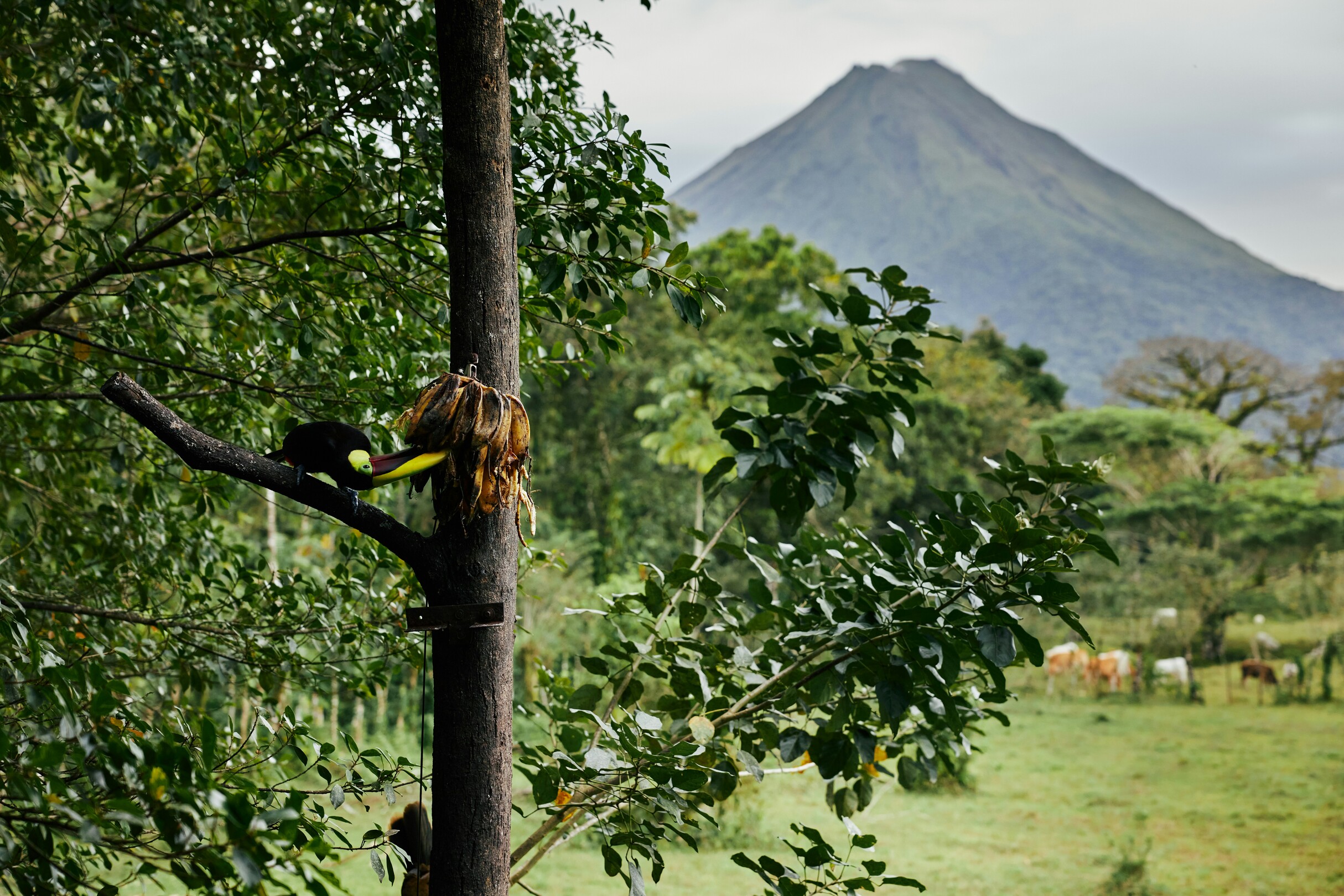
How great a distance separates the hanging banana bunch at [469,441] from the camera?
1144 millimetres

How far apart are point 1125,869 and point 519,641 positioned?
5289 mm

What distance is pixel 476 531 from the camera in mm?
1199

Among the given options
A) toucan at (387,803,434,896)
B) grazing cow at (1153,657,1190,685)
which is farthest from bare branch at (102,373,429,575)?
grazing cow at (1153,657,1190,685)

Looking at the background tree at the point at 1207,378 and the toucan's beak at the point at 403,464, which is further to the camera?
the background tree at the point at 1207,378

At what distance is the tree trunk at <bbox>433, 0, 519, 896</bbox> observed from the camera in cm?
116

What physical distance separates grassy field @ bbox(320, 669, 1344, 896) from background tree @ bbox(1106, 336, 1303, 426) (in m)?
10.0

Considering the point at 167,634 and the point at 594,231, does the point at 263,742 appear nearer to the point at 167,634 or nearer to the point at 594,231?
the point at 167,634

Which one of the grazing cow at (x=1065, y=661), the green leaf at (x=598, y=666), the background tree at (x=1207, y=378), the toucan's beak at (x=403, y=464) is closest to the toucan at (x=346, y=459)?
the toucan's beak at (x=403, y=464)

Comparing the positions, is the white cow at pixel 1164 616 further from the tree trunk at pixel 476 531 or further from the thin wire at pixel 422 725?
the tree trunk at pixel 476 531

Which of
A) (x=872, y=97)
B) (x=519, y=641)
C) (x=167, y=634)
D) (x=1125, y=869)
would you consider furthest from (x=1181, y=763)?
(x=872, y=97)

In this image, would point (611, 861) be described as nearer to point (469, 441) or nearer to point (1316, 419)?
point (469, 441)

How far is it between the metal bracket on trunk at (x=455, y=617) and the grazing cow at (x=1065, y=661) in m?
10.7

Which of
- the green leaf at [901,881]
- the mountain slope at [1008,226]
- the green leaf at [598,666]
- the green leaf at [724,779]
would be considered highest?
the mountain slope at [1008,226]

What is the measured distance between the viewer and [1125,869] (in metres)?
5.86
